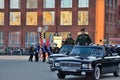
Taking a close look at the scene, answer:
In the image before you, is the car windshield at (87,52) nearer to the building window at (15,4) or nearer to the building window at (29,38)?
the building window at (29,38)

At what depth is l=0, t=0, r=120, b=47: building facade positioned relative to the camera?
8819 centimetres

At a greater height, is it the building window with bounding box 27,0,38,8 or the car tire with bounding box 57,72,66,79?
the building window with bounding box 27,0,38,8

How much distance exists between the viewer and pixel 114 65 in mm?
20328

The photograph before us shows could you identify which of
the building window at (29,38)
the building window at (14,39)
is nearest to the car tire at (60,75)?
the building window at (29,38)

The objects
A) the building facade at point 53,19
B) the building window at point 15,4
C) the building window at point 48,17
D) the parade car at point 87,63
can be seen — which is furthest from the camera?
the building window at point 15,4

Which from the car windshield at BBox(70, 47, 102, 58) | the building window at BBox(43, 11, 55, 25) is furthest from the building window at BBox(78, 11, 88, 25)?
the car windshield at BBox(70, 47, 102, 58)

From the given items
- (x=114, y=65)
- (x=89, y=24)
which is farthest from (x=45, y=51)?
(x=89, y=24)

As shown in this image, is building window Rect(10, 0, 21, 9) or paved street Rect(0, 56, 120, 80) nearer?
paved street Rect(0, 56, 120, 80)

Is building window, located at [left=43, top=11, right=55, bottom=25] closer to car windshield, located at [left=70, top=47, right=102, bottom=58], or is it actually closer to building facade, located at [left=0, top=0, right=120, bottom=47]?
building facade, located at [left=0, top=0, right=120, bottom=47]

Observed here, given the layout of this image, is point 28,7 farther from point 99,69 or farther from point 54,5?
point 99,69

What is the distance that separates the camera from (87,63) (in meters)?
17.5

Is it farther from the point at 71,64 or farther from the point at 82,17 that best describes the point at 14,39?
the point at 71,64

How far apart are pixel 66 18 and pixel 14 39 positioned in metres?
12.0

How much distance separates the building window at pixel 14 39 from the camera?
91.0m
